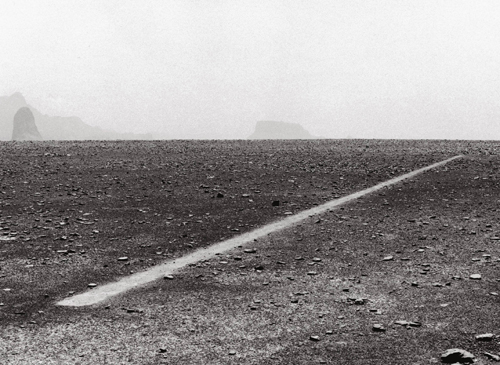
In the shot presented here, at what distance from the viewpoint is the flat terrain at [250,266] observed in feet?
15.5

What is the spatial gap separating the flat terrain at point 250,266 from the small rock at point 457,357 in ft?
0.38

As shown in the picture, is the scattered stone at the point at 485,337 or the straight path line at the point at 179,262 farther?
the straight path line at the point at 179,262

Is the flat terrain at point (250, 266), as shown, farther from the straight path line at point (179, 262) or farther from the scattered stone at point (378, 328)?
the straight path line at point (179, 262)

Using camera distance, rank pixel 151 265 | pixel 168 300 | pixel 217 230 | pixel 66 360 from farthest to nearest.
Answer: pixel 217 230 < pixel 151 265 < pixel 168 300 < pixel 66 360

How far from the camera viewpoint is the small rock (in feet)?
14.3

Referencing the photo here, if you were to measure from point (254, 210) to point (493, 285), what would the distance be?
512 centimetres

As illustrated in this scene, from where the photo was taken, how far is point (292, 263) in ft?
23.4

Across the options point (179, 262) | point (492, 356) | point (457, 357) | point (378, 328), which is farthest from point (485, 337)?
point (179, 262)

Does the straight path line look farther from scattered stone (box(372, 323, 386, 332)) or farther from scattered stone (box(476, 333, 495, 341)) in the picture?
scattered stone (box(476, 333, 495, 341))

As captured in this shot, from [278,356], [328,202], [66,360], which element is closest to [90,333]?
[66,360]

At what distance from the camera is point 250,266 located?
22.9ft

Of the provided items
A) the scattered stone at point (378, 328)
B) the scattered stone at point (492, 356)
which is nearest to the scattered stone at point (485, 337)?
the scattered stone at point (492, 356)

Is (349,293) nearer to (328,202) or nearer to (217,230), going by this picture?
(217,230)

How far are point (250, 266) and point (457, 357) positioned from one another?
316 centimetres
